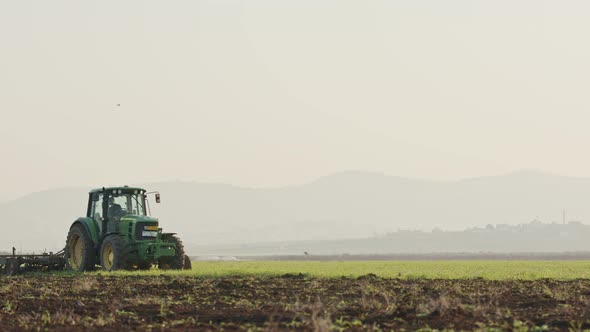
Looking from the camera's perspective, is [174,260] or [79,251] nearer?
[174,260]

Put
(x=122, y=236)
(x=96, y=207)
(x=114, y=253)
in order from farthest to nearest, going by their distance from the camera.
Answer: (x=96, y=207), (x=122, y=236), (x=114, y=253)

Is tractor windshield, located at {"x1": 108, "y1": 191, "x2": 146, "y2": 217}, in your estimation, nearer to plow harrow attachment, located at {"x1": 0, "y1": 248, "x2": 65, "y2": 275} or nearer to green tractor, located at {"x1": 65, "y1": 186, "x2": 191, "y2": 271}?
green tractor, located at {"x1": 65, "y1": 186, "x2": 191, "y2": 271}

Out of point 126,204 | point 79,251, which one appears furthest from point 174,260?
point 79,251

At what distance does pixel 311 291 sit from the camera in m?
21.5

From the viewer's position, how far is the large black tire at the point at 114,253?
3030 centimetres

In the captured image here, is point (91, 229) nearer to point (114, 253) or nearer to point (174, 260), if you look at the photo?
point (114, 253)

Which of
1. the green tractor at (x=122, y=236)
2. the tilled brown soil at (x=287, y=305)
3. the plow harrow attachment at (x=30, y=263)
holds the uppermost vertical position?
the green tractor at (x=122, y=236)

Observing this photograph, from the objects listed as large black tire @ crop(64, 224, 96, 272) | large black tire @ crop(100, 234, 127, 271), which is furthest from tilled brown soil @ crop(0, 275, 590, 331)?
large black tire @ crop(64, 224, 96, 272)

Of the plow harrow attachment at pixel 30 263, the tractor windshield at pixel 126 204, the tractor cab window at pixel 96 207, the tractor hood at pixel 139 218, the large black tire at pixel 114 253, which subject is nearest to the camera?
the large black tire at pixel 114 253

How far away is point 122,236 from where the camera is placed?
31.0 meters

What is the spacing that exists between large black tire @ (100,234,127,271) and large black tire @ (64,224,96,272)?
0.66 metres

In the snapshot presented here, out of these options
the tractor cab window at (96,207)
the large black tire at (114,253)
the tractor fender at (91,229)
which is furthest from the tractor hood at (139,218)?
the tractor fender at (91,229)

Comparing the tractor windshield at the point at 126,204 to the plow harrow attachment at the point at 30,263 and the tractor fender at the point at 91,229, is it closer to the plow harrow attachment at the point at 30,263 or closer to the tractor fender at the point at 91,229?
the tractor fender at the point at 91,229

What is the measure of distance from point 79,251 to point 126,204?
325 cm
